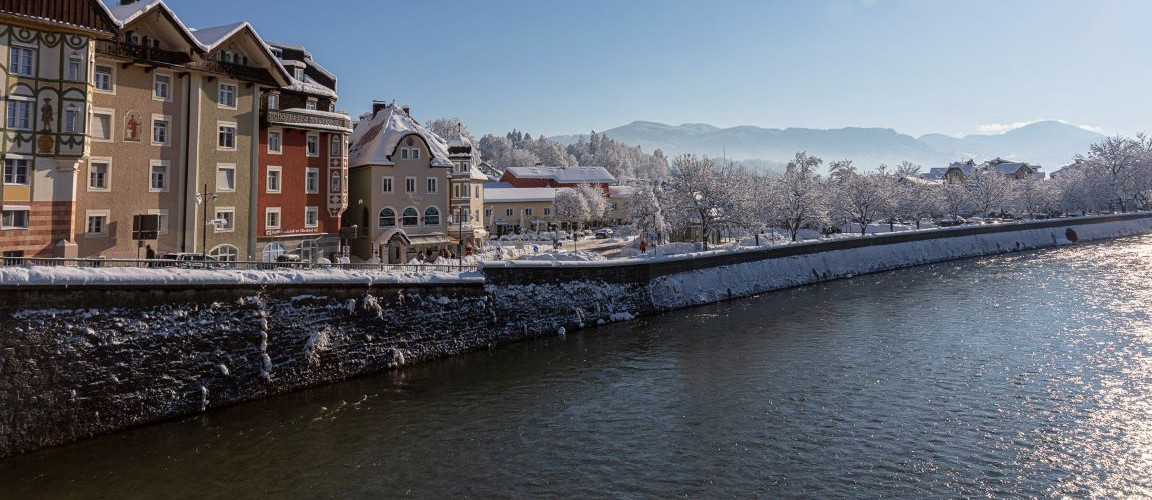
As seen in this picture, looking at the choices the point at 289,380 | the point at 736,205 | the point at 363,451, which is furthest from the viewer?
the point at 736,205

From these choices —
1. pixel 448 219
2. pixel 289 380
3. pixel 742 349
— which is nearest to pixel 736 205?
pixel 448 219

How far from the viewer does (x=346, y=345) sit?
2945cm

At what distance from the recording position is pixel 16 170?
26922 millimetres

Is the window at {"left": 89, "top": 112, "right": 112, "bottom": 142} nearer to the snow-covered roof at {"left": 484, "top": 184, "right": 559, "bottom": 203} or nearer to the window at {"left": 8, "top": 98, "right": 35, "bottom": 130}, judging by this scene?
the window at {"left": 8, "top": 98, "right": 35, "bottom": 130}

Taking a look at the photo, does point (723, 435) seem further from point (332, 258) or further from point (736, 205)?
point (736, 205)

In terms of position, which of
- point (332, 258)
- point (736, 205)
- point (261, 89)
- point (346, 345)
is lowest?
point (346, 345)

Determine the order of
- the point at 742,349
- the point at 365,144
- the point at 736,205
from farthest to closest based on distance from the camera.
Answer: the point at 736,205
the point at 365,144
the point at 742,349

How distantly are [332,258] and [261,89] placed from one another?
11.1 m

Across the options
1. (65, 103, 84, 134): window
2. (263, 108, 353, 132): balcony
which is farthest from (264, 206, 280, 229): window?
(65, 103, 84, 134): window

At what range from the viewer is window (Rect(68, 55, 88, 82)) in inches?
1080

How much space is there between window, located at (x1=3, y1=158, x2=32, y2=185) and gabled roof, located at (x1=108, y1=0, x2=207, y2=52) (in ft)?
26.0

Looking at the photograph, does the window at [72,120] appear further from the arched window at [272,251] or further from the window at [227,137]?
the arched window at [272,251]

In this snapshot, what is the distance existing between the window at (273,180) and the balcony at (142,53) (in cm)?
803

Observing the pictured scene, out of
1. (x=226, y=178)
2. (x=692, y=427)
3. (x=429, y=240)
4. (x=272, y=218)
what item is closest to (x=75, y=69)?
(x=226, y=178)
